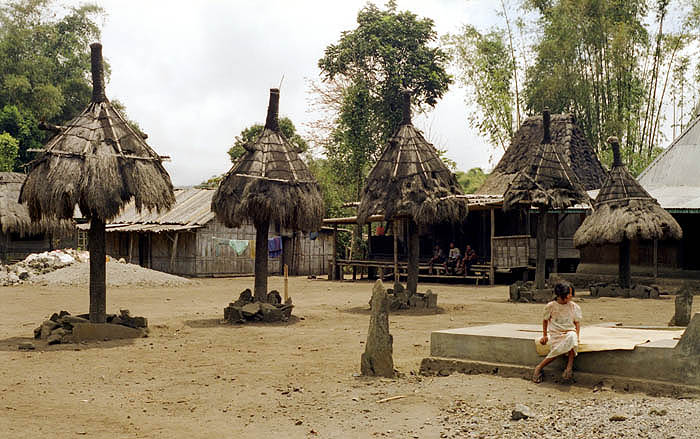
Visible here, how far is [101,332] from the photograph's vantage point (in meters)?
10.3

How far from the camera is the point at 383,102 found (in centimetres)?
3109

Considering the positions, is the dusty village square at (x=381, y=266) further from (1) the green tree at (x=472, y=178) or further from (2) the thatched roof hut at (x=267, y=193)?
(1) the green tree at (x=472, y=178)

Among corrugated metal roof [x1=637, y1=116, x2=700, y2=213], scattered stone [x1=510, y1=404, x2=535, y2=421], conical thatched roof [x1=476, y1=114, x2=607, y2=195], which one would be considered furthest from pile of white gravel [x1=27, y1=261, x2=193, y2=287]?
scattered stone [x1=510, y1=404, x2=535, y2=421]

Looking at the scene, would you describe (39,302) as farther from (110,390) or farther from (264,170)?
(110,390)

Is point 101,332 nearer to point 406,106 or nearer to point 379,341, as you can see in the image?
point 379,341

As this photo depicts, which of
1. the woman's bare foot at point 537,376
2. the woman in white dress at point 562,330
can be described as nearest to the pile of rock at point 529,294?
the woman in white dress at point 562,330

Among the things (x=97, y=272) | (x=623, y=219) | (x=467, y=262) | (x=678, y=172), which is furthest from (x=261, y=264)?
(x=678, y=172)

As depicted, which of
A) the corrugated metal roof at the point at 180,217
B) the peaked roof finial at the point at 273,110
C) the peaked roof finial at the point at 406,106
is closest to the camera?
the peaked roof finial at the point at 273,110

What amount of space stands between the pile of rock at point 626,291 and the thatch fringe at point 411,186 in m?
4.86

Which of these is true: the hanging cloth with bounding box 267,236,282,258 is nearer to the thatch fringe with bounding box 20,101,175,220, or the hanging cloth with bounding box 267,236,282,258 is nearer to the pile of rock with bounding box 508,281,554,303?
the pile of rock with bounding box 508,281,554,303

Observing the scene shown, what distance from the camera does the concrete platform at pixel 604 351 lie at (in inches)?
242

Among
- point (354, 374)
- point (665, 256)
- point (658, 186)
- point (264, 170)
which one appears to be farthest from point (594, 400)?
point (658, 186)

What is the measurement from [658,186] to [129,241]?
20.3 metres

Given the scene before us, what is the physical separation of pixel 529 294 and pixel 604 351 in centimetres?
998
